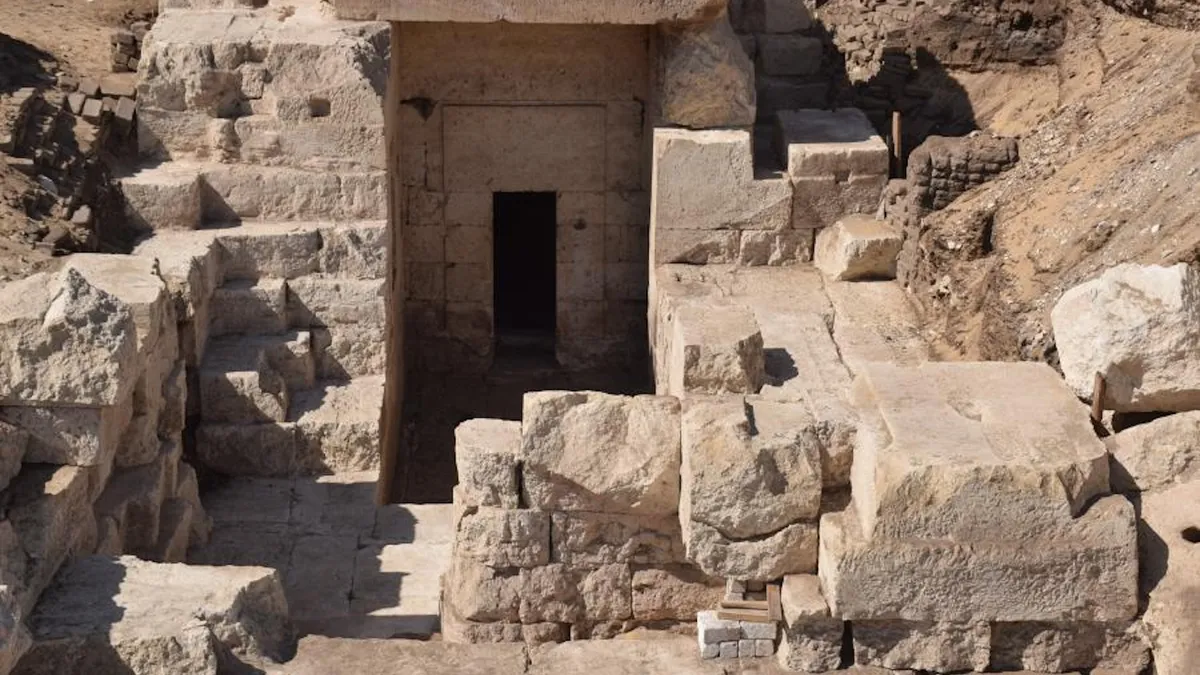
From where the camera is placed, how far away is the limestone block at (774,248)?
1373cm

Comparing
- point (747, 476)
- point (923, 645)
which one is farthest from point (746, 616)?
point (923, 645)

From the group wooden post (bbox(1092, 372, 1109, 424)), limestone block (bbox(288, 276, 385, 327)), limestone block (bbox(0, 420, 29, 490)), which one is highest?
wooden post (bbox(1092, 372, 1109, 424))

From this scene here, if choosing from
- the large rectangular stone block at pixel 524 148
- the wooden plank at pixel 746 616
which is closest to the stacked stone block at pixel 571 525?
the wooden plank at pixel 746 616

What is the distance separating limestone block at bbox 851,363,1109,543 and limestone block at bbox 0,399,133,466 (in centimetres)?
352

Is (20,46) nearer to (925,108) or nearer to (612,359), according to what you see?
(612,359)

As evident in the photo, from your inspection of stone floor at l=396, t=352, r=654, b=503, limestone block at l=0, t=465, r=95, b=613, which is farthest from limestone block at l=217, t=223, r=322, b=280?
limestone block at l=0, t=465, r=95, b=613

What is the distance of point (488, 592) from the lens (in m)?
9.04

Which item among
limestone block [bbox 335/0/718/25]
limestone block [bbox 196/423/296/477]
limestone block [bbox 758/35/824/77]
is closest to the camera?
limestone block [bbox 196/423/296/477]

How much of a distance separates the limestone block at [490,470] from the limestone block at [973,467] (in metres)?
1.54

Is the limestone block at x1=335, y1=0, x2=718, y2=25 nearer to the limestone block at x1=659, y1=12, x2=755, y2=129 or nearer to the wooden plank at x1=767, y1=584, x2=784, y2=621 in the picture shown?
the limestone block at x1=659, y1=12, x2=755, y2=129

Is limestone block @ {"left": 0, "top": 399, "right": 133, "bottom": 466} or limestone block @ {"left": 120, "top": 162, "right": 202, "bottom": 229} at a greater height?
limestone block @ {"left": 120, "top": 162, "right": 202, "bottom": 229}

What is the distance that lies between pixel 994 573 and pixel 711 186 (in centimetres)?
583

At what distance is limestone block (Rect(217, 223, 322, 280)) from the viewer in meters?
12.7

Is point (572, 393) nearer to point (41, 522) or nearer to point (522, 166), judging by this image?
point (41, 522)
